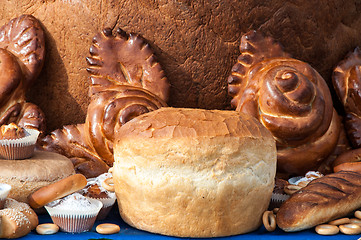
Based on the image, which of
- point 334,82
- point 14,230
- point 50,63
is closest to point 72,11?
point 50,63

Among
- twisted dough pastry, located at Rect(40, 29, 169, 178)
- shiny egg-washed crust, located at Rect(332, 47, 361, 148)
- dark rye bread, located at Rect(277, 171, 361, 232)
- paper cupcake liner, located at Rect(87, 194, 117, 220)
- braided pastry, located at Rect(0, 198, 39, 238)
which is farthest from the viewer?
shiny egg-washed crust, located at Rect(332, 47, 361, 148)

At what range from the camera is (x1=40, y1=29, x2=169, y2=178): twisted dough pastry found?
188 centimetres

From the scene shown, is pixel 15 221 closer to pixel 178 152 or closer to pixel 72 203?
pixel 72 203

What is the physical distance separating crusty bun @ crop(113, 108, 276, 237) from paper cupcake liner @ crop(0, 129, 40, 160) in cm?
35

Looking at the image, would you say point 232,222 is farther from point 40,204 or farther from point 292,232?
point 40,204

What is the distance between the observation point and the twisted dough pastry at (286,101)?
6.18ft

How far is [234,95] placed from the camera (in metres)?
2.08

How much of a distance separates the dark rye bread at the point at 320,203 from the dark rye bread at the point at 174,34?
782 mm

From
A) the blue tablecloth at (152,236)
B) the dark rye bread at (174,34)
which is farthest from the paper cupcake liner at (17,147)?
the dark rye bread at (174,34)

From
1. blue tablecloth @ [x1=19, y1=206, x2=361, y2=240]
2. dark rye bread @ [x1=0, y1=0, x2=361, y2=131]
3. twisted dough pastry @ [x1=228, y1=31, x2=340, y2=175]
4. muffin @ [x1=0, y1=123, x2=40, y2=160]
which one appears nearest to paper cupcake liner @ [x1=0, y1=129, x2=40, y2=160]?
muffin @ [x1=0, y1=123, x2=40, y2=160]

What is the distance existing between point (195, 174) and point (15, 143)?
2.02 feet

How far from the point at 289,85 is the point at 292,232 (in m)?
0.63

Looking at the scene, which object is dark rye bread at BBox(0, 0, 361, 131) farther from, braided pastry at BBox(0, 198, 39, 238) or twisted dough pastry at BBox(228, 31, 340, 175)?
braided pastry at BBox(0, 198, 39, 238)

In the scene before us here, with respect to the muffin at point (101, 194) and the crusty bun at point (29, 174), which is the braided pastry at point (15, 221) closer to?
the crusty bun at point (29, 174)
